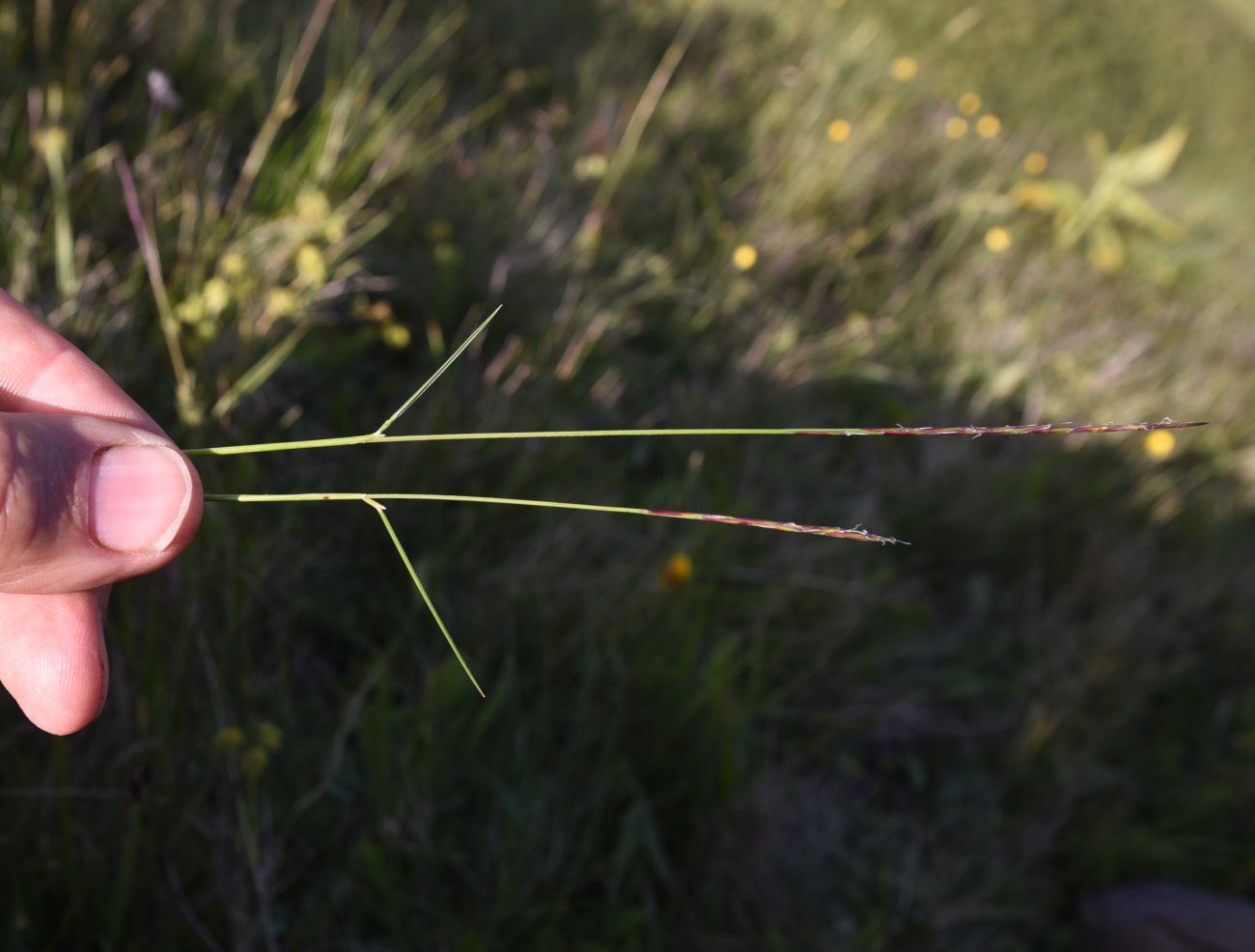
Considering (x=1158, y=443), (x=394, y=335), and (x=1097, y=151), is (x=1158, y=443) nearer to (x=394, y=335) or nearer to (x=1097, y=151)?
(x=394, y=335)

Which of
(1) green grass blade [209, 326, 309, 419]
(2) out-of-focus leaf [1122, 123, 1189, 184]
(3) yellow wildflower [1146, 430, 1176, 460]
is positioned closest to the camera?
(1) green grass blade [209, 326, 309, 419]

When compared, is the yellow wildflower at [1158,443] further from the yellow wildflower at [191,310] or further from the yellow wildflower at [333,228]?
the yellow wildflower at [191,310]

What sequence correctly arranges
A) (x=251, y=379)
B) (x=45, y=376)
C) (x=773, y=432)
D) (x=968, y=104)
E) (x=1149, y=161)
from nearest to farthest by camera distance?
(x=773, y=432) → (x=45, y=376) → (x=251, y=379) → (x=1149, y=161) → (x=968, y=104)

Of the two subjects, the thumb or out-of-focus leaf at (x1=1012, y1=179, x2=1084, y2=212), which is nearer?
the thumb

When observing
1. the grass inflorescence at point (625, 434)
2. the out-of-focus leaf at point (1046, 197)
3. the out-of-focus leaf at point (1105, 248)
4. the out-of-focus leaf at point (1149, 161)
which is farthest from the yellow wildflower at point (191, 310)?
the out-of-focus leaf at point (1149, 161)

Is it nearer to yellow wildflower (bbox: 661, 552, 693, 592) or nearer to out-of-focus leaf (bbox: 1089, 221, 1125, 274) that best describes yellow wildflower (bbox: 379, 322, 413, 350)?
yellow wildflower (bbox: 661, 552, 693, 592)

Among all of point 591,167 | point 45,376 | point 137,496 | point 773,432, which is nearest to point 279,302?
point 45,376

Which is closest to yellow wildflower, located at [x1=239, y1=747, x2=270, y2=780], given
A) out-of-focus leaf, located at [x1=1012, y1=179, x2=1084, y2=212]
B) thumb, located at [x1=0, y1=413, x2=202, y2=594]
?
thumb, located at [x1=0, y1=413, x2=202, y2=594]
